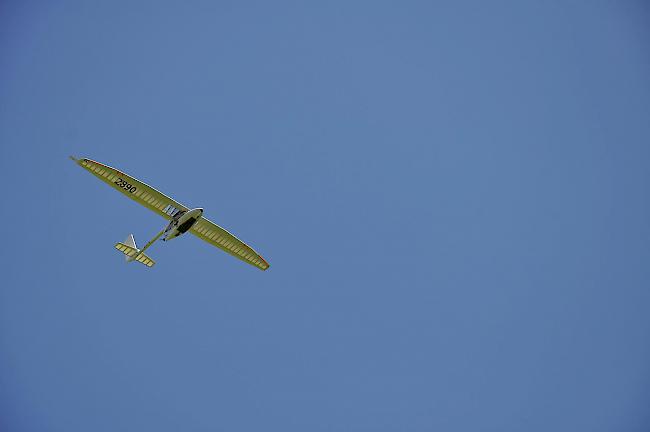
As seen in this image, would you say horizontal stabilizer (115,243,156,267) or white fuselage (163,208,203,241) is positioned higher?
white fuselage (163,208,203,241)

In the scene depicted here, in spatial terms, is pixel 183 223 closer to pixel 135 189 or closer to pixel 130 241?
pixel 135 189

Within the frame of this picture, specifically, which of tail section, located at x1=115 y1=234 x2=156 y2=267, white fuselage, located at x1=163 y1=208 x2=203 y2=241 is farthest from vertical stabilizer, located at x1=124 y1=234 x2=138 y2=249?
white fuselage, located at x1=163 y1=208 x2=203 y2=241

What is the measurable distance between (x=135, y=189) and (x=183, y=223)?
3837mm

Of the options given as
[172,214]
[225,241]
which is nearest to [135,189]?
[172,214]

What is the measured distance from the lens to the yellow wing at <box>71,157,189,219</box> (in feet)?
126

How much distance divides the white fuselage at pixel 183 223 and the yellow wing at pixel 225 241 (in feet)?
4.82

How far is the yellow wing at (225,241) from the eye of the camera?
43.0 m

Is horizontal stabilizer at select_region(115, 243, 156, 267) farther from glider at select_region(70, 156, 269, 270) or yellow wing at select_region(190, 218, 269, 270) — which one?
yellow wing at select_region(190, 218, 269, 270)

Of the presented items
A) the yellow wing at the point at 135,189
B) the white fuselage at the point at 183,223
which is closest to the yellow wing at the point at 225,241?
the white fuselage at the point at 183,223

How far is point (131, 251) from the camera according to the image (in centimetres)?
4744

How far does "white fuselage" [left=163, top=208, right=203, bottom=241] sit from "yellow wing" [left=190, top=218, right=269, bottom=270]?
147 centimetres

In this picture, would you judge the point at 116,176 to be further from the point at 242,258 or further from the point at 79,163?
the point at 242,258

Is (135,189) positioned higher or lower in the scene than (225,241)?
lower

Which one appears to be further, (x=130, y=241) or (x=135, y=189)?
(x=130, y=241)
